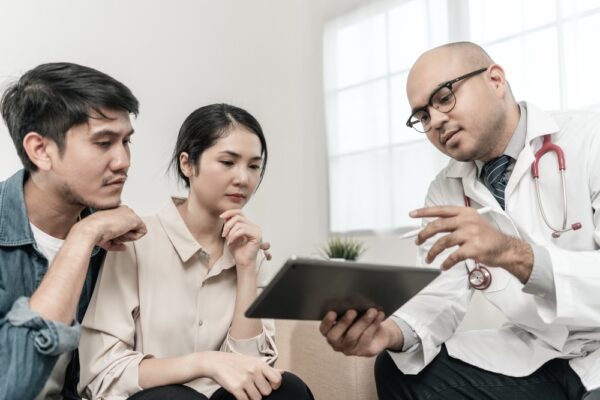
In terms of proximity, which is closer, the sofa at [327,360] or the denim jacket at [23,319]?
the denim jacket at [23,319]

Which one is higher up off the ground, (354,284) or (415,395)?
(354,284)

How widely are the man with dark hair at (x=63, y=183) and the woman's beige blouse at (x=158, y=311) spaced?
75mm

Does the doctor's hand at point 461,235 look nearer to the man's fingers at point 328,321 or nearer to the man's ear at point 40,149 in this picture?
the man's fingers at point 328,321

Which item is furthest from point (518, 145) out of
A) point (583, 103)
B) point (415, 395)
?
point (583, 103)

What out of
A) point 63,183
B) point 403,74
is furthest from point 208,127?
point 403,74

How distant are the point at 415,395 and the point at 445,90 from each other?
0.75m

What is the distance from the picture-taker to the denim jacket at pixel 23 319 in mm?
1026

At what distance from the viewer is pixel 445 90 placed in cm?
152

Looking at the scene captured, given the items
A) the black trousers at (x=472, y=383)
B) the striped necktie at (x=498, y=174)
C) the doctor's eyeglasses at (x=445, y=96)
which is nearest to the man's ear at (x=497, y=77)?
the doctor's eyeglasses at (x=445, y=96)

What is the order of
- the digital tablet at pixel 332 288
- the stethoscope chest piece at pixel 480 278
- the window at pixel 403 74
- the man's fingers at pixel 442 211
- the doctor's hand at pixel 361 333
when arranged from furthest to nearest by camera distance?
the window at pixel 403 74 → the stethoscope chest piece at pixel 480 278 → the doctor's hand at pixel 361 333 → the man's fingers at pixel 442 211 → the digital tablet at pixel 332 288

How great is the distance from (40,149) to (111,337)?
1.40 feet

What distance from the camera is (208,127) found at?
1.57 m

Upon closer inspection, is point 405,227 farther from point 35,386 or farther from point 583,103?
point 35,386

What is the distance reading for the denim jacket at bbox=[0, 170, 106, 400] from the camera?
1026 millimetres
